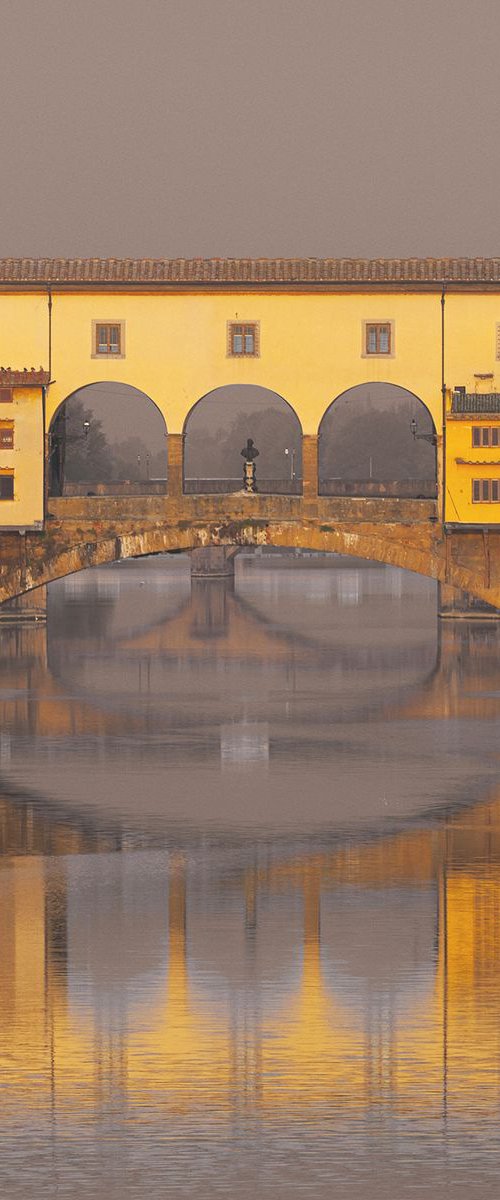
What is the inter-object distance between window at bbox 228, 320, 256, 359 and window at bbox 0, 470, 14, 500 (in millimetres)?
6026

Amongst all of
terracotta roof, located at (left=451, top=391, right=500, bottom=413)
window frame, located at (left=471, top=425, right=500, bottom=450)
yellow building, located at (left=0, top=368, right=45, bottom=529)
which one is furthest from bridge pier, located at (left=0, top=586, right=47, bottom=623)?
terracotta roof, located at (left=451, top=391, right=500, bottom=413)

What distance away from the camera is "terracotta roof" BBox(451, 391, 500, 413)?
51281 millimetres

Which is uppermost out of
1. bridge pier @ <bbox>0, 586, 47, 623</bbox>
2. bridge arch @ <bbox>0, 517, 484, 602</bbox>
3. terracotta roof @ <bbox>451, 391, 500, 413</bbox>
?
terracotta roof @ <bbox>451, 391, 500, 413</bbox>

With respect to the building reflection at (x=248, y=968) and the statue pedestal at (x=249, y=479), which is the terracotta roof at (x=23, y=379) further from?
the building reflection at (x=248, y=968)

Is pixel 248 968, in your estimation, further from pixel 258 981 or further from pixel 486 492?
pixel 486 492

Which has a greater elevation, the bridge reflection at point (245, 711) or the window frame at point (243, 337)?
the window frame at point (243, 337)

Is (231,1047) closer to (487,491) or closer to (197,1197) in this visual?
(197,1197)

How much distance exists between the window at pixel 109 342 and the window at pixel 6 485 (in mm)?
3505

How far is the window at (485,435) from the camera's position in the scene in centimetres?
5172

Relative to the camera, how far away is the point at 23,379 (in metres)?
50.7

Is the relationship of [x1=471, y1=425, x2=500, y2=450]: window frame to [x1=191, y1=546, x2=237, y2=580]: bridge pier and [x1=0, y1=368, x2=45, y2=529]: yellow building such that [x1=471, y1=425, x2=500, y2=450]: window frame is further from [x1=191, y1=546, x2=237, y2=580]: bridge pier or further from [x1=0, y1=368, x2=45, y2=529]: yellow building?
[x1=191, y1=546, x2=237, y2=580]: bridge pier

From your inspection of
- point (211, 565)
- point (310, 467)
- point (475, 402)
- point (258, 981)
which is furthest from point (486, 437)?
point (211, 565)

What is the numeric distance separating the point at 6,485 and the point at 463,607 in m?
20.1

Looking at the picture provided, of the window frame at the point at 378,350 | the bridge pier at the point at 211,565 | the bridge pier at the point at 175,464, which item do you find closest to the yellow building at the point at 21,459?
the bridge pier at the point at 175,464
